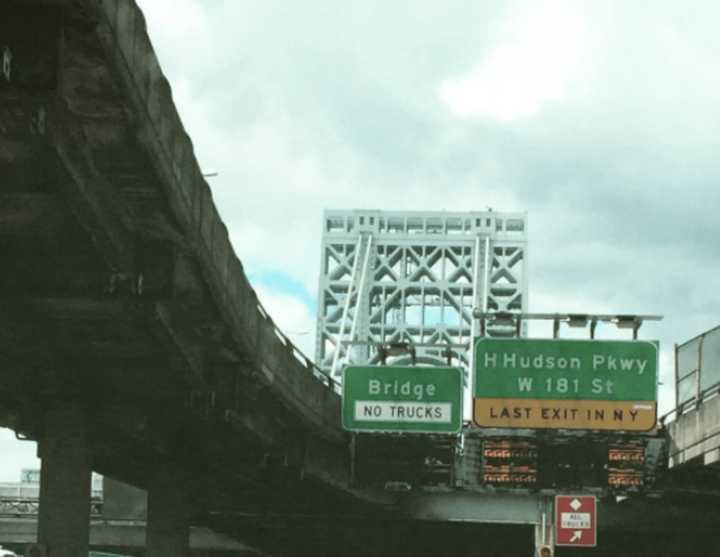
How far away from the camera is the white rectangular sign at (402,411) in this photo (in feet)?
154

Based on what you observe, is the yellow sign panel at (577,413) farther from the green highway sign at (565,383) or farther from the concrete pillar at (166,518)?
the concrete pillar at (166,518)

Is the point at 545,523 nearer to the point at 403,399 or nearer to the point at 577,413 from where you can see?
the point at 403,399

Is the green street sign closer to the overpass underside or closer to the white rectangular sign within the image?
the white rectangular sign

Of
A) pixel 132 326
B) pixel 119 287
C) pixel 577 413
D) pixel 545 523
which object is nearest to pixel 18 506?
pixel 545 523

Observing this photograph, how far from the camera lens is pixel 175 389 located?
31.6 meters

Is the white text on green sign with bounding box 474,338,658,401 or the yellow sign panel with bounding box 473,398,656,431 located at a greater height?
the white text on green sign with bounding box 474,338,658,401

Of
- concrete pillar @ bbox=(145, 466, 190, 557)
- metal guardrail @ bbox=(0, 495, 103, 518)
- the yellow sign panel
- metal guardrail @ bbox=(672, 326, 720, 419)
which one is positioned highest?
metal guardrail @ bbox=(672, 326, 720, 419)

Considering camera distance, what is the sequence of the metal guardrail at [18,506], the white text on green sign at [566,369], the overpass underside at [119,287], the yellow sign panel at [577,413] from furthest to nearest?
the metal guardrail at [18,506] < the white text on green sign at [566,369] < the yellow sign panel at [577,413] < the overpass underside at [119,287]

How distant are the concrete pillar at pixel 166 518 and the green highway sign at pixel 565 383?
8.42 metres

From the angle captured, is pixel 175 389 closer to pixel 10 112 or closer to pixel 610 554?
pixel 10 112

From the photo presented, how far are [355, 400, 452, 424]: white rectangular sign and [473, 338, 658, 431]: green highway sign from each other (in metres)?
1.64

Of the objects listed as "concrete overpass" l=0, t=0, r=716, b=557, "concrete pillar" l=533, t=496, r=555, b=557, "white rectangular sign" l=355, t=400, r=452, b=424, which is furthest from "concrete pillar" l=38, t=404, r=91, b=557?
"concrete pillar" l=533, t=496, r=555, b=557

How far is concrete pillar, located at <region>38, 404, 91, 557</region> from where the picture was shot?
102 ft

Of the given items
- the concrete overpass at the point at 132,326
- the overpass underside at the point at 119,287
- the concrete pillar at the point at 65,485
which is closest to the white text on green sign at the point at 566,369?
the concrete overpass at the point at 132,326
